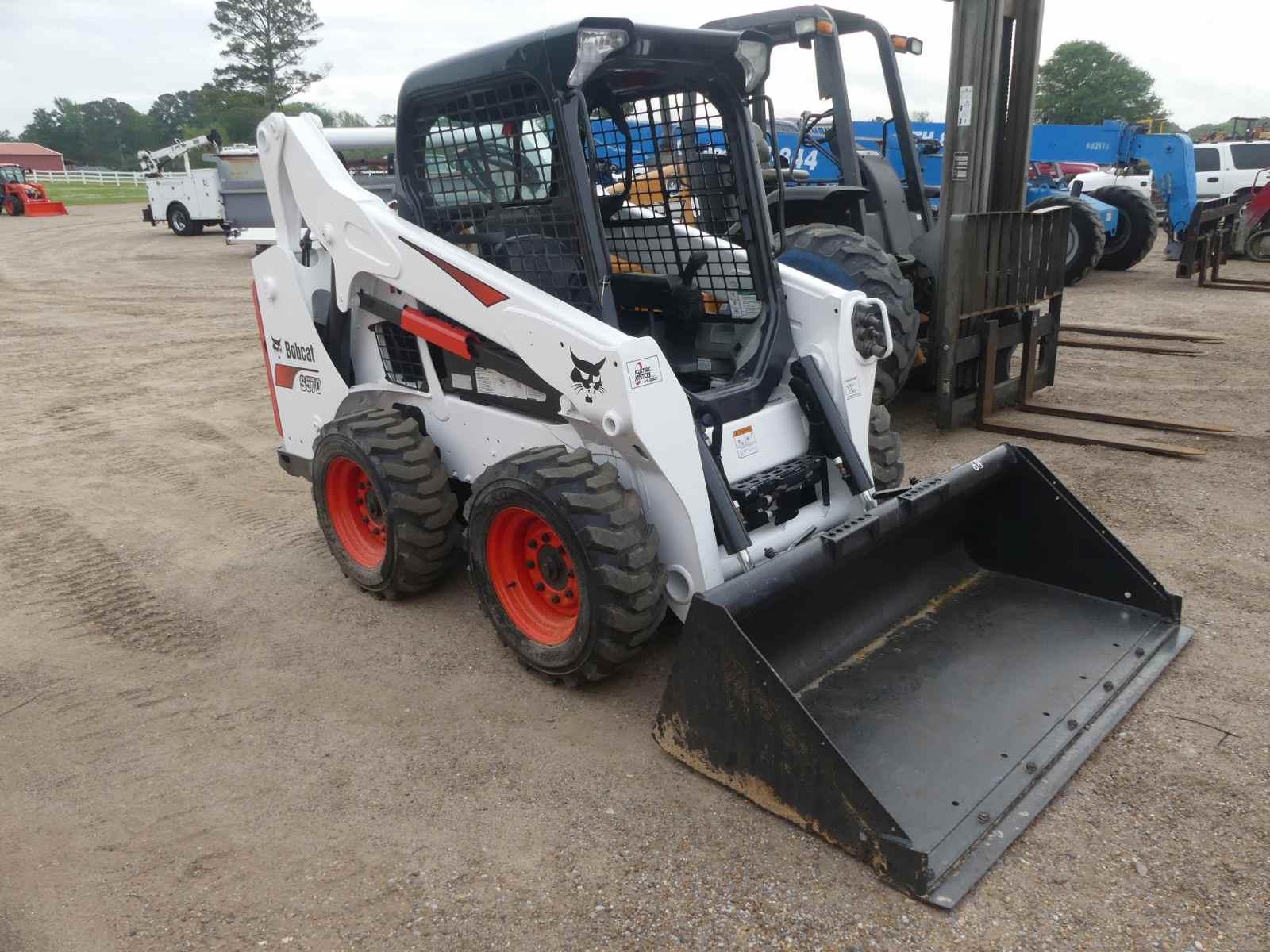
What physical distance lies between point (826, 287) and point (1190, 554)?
2.02m

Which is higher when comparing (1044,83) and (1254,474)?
(1044,83)

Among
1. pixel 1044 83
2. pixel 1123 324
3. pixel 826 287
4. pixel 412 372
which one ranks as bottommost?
pixel 1123 324

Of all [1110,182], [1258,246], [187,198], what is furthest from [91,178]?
[1258,246]

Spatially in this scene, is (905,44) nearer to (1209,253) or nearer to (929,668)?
(929,668)

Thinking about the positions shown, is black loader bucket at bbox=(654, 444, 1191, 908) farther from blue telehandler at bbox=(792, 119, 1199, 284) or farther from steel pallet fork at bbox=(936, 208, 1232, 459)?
blue telehandler at bbox=(792, 119, 1199, 284)

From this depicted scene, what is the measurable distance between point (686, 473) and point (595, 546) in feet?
1.20

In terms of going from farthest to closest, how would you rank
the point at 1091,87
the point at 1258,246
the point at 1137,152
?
the point at 1091,87 < the point at 1258,246 < the point at 1137,152

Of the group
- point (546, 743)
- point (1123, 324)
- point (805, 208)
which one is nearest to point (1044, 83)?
point (1123, 324)

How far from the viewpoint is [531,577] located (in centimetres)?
338

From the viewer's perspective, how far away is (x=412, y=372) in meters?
3.92

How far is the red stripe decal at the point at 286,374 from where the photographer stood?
4324 mm

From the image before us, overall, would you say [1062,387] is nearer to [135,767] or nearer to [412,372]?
[412,372]

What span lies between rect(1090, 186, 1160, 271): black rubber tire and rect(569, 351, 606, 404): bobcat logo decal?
39.7 feet

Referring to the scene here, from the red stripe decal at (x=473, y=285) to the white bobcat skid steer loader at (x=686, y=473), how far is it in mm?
11
